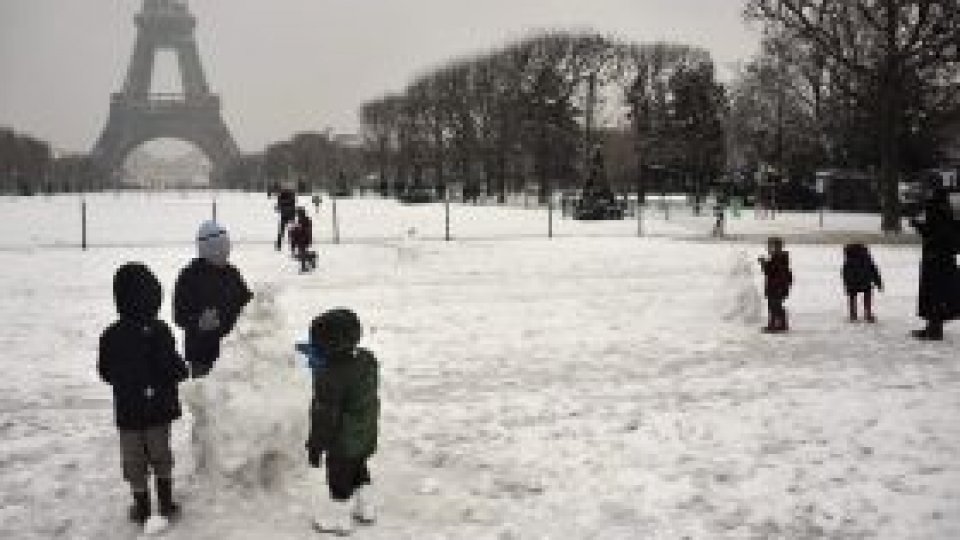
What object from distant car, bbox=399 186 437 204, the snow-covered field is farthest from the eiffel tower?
the snow-covered field

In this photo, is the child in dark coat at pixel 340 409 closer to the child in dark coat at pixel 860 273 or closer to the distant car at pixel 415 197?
the child in dark coat at pixel 860 273

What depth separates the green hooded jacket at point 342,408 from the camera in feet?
21.8

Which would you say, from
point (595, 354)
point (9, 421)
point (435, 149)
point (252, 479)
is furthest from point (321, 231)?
point (435, 149)

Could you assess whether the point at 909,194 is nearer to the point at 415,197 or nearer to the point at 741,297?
the point at 415,197

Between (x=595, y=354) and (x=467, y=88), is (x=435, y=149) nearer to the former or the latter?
(x=467, y=88)

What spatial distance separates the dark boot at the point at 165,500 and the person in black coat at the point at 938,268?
8664 millimetres

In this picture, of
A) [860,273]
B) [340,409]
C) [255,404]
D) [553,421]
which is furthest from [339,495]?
[860,273]

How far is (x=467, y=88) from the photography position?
7119 cm

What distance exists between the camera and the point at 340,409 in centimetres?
665

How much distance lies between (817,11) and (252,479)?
3218 centimetres

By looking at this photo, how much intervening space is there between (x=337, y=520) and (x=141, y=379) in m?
1.41

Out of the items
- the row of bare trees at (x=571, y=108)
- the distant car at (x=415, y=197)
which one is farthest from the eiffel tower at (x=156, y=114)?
the distant car at (x=415, y=197)

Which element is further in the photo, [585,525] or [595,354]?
[595,354]

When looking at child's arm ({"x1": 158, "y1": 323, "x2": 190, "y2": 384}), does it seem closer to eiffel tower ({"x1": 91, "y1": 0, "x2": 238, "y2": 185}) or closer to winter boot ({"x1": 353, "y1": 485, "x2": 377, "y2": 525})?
winter boot ({"x1": 353, "y1": 485, "x2": 377, "y2": 525})
